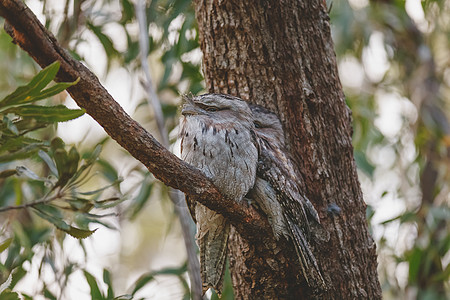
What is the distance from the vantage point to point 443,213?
3.83 metres

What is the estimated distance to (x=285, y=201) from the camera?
1.89m

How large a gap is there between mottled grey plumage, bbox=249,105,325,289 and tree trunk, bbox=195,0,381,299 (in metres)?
0.09

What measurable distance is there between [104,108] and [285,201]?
700 millimetres

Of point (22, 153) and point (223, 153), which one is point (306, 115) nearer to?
point (223, 153)

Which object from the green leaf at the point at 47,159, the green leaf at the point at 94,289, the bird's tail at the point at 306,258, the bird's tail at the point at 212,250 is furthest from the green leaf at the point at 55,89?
the green leaf at the point at 94,289

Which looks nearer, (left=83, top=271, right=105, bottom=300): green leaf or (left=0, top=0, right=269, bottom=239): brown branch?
(left=0, top=0, right=269, bottom=239): brown branch

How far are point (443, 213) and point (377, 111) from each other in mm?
1179

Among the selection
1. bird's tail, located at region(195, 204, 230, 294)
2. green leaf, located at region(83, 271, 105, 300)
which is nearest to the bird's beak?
bird's tail, located at region(195, 204, 230, 294)

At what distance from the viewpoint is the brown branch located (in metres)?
1.47

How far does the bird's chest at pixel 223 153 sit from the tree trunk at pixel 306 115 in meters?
0.22

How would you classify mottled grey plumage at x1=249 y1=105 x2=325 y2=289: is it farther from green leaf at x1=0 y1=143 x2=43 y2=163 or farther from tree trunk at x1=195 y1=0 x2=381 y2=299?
green leaf at x1=0 y1=143 x2=43 y2=163

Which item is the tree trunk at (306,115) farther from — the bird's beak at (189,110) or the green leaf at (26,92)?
the green leaf at (26,92)

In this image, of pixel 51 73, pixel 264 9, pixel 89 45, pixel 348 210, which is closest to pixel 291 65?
pixel 264 9

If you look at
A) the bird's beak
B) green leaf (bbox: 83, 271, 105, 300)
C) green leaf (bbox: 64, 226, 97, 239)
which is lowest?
green leaf (bbox: 83, 271, 105, 300)
